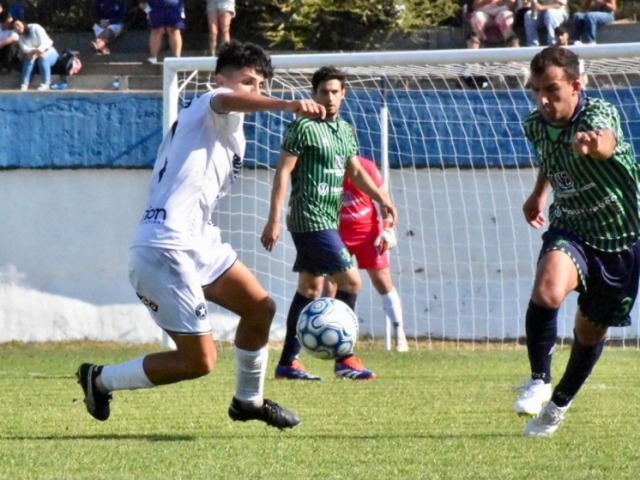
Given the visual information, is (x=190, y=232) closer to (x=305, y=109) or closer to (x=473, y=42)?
(x=305, y=109)

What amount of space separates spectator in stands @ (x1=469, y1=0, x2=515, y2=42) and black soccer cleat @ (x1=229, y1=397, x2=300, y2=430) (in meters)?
12.3

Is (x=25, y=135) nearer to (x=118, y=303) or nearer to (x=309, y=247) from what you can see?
(x=118, y=303)

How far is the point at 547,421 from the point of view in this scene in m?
6.36

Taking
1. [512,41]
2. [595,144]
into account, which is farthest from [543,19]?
[595,144]

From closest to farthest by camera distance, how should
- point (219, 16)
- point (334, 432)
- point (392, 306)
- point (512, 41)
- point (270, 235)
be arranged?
point (334, 432), point (270, 235), point (392, 306), point (512, 41), point (219, 16)

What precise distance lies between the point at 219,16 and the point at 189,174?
12.7 meters

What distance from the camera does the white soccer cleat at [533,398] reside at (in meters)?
6.31

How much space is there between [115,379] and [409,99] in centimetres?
790

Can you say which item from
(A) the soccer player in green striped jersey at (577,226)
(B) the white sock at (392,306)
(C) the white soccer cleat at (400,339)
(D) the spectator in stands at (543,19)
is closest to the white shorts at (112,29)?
(D) the spectator in stands at (543,19)

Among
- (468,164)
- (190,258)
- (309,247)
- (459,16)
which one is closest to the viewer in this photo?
(190,258)

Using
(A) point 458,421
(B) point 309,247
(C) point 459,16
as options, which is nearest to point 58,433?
(A) point 458,421

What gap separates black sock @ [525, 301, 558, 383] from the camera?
6.23 metres

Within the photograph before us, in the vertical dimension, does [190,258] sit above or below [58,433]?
above

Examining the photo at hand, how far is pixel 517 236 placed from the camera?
13.8 meters
